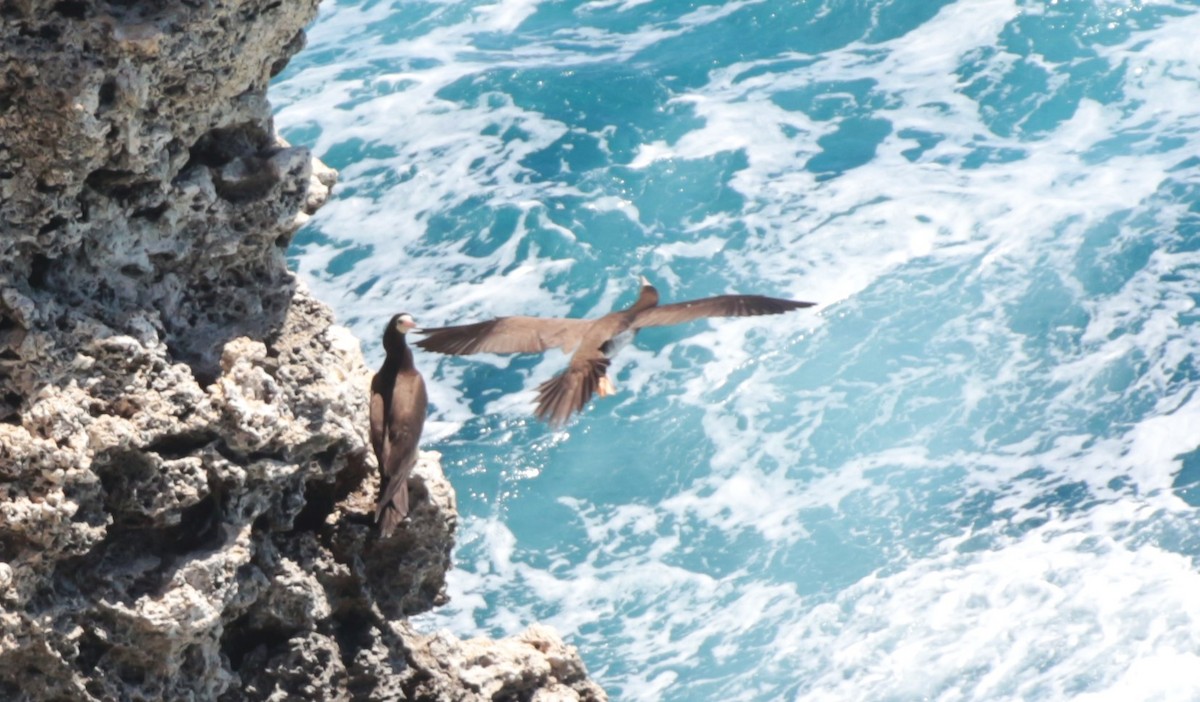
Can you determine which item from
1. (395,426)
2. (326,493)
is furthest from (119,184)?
(326,493)

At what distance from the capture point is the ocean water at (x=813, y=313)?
38.6 ft

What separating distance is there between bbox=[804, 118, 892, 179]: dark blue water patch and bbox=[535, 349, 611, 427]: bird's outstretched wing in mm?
11267

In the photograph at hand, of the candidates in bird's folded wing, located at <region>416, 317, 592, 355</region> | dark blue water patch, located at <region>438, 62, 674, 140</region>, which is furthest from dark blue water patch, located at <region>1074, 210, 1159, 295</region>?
bird's folded wing, located at <region>416, 317, 592, 355</region>

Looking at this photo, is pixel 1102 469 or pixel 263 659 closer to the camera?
pixel 263 659

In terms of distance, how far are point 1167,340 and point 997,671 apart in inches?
198

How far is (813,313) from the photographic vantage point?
15.9 metres

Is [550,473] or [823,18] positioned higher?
[823,18]

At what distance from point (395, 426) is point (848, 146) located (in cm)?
1356

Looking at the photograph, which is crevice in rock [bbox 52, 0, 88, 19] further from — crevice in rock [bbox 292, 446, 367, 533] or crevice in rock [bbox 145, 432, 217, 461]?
crevice in rock [bbox 292, 446, 367, 533]

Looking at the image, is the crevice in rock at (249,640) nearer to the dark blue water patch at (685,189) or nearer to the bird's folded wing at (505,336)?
the bird's folded wing at (505,336)

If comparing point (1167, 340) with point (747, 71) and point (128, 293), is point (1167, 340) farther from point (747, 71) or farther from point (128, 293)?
point (128, 293)

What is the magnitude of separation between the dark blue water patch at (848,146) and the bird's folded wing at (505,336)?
1103 cm

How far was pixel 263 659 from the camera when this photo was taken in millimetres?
5930

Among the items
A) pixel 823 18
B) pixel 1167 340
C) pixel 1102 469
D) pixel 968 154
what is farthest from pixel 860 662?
pixel 823 18
